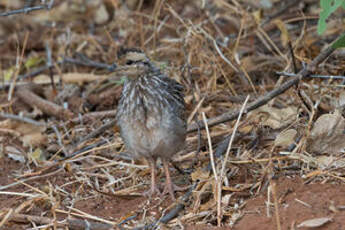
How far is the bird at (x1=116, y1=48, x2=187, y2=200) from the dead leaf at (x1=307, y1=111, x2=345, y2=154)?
3.19 ft

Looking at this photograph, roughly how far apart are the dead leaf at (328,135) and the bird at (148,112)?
0.97 meters

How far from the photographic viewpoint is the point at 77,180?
4570 millimetres

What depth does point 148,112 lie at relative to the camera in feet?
13.7

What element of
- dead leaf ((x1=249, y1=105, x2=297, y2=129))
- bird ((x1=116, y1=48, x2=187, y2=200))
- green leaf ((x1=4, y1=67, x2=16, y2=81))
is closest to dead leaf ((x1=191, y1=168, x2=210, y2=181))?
bird ((x1=116, y1=48, x2=187, y2=200))

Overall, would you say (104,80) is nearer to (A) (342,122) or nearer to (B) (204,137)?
(B) (204,137)

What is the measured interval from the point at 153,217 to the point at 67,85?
3.24 meters

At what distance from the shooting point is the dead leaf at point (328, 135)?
13.4ft

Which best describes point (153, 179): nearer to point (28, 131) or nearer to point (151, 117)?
point (151, 117)

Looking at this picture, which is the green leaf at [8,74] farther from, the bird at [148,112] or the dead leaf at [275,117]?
the dead leaf at [275,117]

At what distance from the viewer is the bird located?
13.7 feet

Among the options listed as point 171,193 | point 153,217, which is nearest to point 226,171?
point 171,193

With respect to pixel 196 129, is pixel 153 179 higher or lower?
lower

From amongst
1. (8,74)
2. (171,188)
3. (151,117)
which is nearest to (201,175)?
(171,188)

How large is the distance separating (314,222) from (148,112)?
1569 mm
